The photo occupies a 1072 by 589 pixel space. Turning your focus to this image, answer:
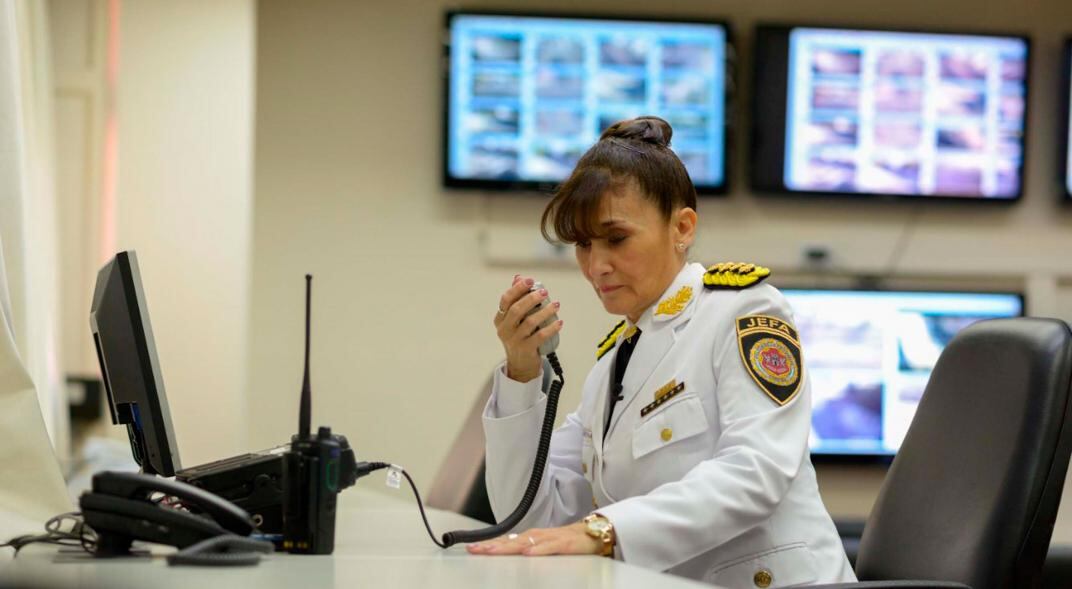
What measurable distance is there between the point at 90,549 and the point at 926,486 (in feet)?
3.74

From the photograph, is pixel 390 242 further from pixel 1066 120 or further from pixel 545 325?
pixel 545 325

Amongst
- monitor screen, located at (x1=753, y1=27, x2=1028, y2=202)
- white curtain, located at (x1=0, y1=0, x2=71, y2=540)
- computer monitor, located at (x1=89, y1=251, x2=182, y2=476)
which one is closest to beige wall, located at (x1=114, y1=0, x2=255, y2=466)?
white curtain, located at (x1=0, y1=0, x2=71, y2=540)

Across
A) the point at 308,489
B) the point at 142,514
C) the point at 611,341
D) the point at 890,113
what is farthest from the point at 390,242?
the point at 142,514

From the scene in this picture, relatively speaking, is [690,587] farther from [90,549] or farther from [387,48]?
[387,48]

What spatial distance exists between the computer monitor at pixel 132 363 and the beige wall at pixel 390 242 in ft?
8.47

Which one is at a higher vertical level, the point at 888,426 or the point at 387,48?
the point at 387,48

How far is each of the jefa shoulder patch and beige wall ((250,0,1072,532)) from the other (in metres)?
2.63

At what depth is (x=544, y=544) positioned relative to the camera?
1.47 metres

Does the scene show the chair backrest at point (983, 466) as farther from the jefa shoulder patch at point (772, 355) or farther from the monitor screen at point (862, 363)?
the monitor screen at point (862, 363)

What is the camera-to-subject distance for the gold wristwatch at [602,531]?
1.54 metres

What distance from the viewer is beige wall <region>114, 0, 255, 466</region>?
4043mm

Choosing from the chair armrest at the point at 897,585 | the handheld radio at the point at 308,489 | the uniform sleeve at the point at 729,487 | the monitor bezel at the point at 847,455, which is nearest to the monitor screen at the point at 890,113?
the monitor bezel at the point at 847,455

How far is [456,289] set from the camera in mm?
4410

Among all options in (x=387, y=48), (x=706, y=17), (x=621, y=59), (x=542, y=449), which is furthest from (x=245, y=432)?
(x=542, y=449)
